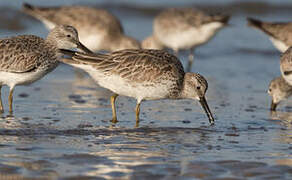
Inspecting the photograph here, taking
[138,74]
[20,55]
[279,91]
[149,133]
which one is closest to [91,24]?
[20,55]

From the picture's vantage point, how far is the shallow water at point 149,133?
22.4 ft

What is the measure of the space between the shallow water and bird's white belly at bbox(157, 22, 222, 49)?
82 cm

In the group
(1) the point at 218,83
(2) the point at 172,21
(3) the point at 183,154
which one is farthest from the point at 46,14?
(3) the point at 183,154

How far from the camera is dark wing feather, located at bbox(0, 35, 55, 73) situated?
31.7 ft

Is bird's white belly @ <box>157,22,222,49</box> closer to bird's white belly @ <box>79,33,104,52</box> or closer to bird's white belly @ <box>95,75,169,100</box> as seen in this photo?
bird's white belly @ <box>79,33,104,52</box>

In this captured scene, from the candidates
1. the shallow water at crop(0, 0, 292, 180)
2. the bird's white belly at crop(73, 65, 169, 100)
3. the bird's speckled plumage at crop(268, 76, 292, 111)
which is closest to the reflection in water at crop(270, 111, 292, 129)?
the shallow water at crop(0, 0, 292, 180)

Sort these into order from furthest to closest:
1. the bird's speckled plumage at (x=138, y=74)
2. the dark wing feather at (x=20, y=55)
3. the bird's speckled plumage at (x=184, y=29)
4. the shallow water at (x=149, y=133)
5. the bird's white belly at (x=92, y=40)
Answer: the bird's speckled plumage at (x=184, y=29) < the bird's white belly at (x=92, y=40) < the dark wing feather at (x=20, y=55) < the bird's speckled plumage at (x=138, y=74) < the shallow water at (x=149, y=133)

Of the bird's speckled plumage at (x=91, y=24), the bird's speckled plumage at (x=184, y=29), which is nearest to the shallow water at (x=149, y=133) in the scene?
the bird's speckled plumage at (x=184, y=29)

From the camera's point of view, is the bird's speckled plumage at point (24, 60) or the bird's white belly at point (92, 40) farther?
the bird's white belly at point (92, 40)

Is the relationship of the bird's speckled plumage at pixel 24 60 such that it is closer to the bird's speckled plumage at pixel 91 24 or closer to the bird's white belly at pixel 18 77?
the bird's white belly at pixel 18 77

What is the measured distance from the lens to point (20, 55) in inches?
382

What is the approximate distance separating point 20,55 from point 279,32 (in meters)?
6.48

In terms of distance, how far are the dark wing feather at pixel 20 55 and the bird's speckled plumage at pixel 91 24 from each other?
4.72m

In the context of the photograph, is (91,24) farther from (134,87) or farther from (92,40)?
(134,87)
